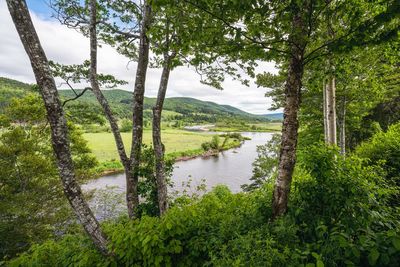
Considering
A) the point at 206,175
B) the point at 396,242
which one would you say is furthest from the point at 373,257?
the point at 206,175

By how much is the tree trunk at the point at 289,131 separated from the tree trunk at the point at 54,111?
3.03 metres

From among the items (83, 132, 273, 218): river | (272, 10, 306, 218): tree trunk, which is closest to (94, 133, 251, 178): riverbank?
(83, 132, 273, 218): river

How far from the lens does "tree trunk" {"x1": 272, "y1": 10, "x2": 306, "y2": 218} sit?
277 centimetres

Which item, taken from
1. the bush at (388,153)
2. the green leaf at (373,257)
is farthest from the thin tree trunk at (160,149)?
the bush at (388,153)

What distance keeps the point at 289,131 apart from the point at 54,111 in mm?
3666

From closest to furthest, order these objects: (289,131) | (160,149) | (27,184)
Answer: (289,131)
(160,149)
(27,184)

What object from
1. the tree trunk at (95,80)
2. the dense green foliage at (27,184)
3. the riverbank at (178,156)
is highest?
the tree trunk at (95,80)

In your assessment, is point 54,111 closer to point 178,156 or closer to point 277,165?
point 277,165

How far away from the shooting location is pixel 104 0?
19.2 ft

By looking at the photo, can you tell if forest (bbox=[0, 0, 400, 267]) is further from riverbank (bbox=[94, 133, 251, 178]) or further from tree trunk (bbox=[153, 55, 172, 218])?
riverbank (bbox=[94, 133, 251, 178])

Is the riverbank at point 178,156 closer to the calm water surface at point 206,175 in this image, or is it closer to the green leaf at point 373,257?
the calm water surface at point 206,175

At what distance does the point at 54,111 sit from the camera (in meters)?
3.34

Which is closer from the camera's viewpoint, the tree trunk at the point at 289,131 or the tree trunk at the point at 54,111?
the tree trunk at the point at 289,131

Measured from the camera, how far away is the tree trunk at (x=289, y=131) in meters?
2.77
